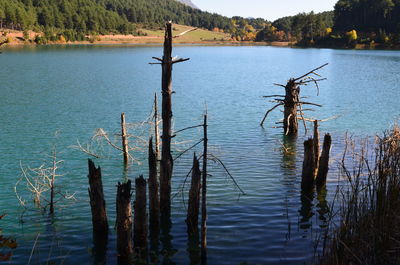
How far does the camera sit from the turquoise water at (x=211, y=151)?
14.2 meters

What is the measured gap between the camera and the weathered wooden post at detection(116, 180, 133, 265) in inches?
483

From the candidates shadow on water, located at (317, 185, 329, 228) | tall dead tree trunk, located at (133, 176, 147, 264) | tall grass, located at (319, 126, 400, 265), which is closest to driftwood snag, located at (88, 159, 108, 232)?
tall dead tree trunk, located at (133, 176, 147, 264)

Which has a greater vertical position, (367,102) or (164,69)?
(164,69)

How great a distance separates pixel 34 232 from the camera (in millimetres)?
14992

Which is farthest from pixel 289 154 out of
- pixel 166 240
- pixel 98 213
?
pixel 98 213

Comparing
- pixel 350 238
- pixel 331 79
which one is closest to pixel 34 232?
pixel 350 238

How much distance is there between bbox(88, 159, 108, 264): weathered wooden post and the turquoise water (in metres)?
0.25

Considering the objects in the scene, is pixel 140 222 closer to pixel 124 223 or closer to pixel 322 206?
pixel 124 223

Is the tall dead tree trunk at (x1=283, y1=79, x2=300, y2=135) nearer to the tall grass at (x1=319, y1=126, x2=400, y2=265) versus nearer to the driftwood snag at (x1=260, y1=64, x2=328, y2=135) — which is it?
the driftwood snag at (x1=260, y1=64, x2=328, y2=135)

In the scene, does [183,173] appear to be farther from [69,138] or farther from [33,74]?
[33,74]

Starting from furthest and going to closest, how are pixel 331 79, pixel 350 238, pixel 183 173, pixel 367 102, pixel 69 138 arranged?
pixel 331 79
pixel 367 102
pixel 69 138
pixel 183 173
pixel 350 238

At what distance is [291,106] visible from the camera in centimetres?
2958

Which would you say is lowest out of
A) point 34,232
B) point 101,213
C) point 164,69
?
point 34,232

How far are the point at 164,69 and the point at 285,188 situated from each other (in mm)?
8938
